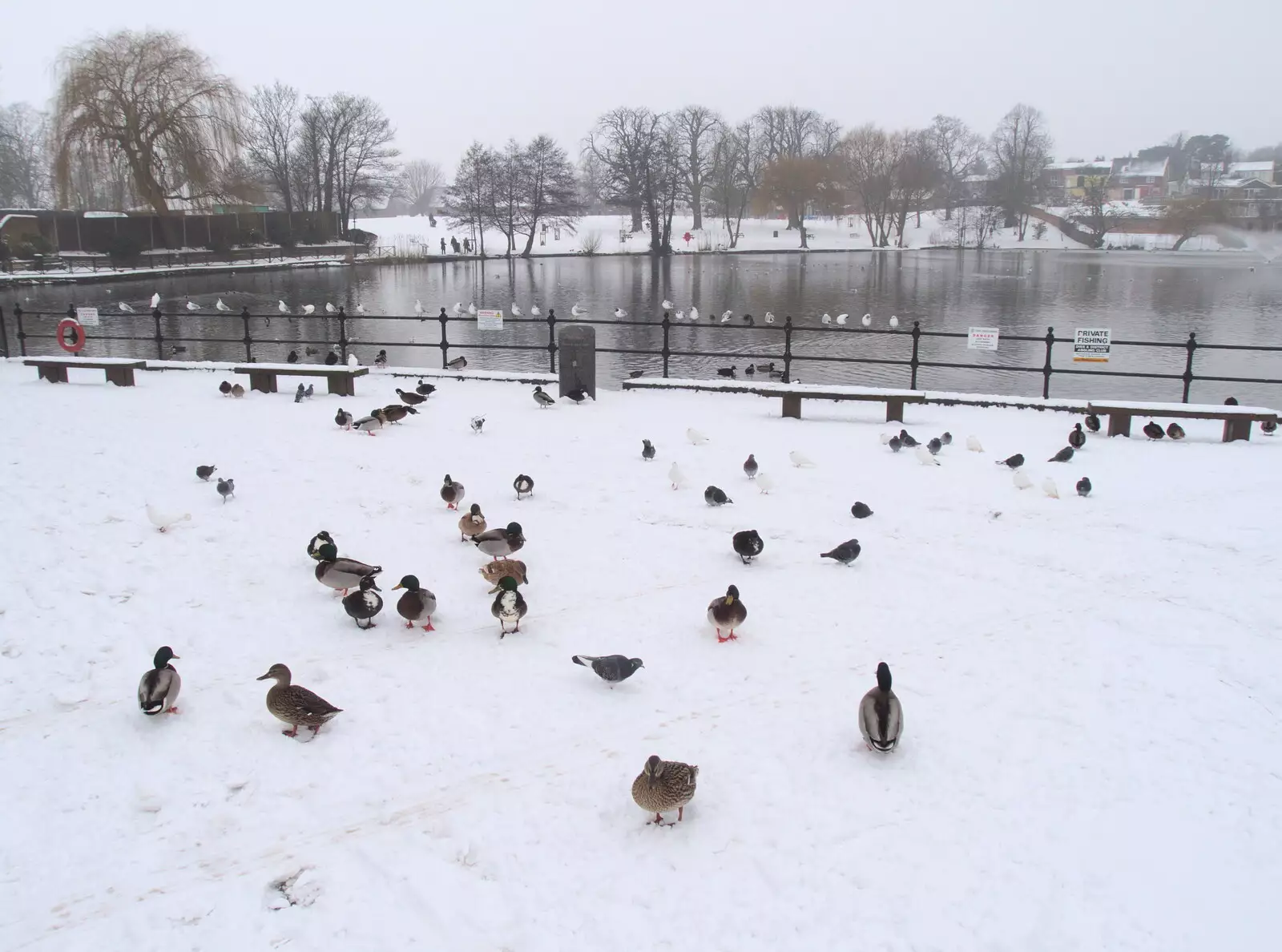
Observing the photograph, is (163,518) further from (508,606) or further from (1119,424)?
(1119,424)

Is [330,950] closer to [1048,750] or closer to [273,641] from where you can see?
[273,641]

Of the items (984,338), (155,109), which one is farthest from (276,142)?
(984,338)

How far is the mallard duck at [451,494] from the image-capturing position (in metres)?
8.85

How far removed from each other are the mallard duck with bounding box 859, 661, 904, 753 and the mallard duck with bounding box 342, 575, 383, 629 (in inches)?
135

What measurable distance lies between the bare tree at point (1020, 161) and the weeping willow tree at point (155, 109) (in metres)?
82.5

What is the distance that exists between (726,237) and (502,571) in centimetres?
9407

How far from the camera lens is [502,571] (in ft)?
23.6

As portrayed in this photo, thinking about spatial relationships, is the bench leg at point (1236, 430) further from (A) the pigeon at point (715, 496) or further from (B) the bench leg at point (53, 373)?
(B) the bench leg at point (53, 373)

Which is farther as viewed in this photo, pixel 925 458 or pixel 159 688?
pixel 925 458

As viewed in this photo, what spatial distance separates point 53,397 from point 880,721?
13693 mm

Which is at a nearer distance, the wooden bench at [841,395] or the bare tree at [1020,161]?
the wooden bench at [841,395]

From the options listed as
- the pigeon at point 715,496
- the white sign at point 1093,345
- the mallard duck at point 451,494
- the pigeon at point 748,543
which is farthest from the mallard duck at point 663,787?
the white sign at point 1093,345

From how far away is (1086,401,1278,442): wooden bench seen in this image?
12.5m

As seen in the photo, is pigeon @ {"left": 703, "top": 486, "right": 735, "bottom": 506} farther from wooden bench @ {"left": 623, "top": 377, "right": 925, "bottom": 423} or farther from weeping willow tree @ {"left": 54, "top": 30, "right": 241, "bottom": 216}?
weeping willow tree @ {"left": 54, "top": 30, "right": 241, "bottom": 216}
